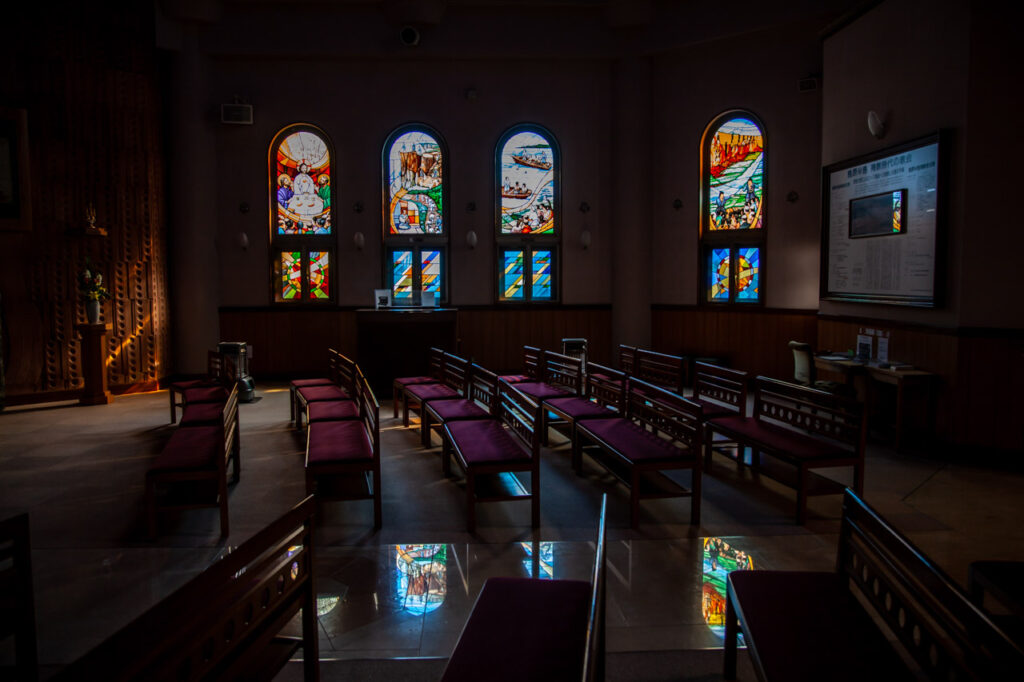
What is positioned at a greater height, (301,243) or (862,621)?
(301,243)

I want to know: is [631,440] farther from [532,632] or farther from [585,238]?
[585,238]

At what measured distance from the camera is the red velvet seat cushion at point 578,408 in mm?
5191

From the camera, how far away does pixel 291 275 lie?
10.3 m

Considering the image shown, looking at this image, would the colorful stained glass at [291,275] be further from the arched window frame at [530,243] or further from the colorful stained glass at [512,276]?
the colorful stained glass at [512,276]

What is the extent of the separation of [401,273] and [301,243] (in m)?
1.55

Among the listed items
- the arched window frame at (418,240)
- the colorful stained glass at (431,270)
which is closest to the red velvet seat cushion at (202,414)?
the arched window frame at (418,240)

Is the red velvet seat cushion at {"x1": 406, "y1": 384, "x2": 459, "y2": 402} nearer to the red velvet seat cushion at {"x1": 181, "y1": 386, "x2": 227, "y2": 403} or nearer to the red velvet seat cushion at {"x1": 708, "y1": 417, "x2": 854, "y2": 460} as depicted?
the red velvet seat cushion at {"x1": 181, "y1": 386, "x2": 227, "y2": 403}

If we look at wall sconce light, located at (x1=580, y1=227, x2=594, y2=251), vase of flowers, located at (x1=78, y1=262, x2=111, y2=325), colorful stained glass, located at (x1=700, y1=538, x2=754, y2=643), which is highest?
wall sconce light, located at (x1=580, y1=227, x2=594, y2=251)

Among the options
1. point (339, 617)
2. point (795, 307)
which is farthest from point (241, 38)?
Answer: point (339, 617)

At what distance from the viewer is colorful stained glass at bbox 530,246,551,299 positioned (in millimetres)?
10578

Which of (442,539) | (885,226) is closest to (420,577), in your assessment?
(442,539)

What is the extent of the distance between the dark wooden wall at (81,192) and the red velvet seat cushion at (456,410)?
18.4ft

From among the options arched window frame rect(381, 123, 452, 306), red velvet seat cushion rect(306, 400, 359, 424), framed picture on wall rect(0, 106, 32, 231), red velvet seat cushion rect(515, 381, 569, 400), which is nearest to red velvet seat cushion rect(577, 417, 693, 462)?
red velvet seat cushion rect(515, 381, 569, 400)

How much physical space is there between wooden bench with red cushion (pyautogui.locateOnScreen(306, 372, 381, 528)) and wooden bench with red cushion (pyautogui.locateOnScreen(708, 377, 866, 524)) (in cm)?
246
